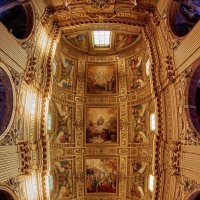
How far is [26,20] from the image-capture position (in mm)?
12461

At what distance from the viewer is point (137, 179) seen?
17.7 meters

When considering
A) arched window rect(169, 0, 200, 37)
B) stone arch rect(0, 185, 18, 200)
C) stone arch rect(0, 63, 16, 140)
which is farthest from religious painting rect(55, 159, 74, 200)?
arched window rect(169, 0, 200, 37)

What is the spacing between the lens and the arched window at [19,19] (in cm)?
1203

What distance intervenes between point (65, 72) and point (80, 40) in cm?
Answer: 215

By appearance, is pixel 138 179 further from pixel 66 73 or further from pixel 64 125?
pixel 66 73

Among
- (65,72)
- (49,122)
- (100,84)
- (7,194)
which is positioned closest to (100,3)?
(65,72)

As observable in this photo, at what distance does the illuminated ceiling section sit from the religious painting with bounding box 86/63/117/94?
1315 mm

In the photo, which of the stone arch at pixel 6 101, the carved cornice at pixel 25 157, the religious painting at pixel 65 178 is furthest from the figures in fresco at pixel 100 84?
the stone arch at pixel 6 101

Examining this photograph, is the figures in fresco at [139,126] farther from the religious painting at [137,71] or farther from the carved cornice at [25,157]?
the carved cornice at [25,157]

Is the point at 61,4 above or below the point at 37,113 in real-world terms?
above

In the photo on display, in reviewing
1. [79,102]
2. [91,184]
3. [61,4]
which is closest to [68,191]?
[91,184]

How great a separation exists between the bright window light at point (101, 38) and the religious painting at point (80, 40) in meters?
0.53

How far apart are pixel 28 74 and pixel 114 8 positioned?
5205mm

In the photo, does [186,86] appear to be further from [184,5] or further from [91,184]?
[91,184]
